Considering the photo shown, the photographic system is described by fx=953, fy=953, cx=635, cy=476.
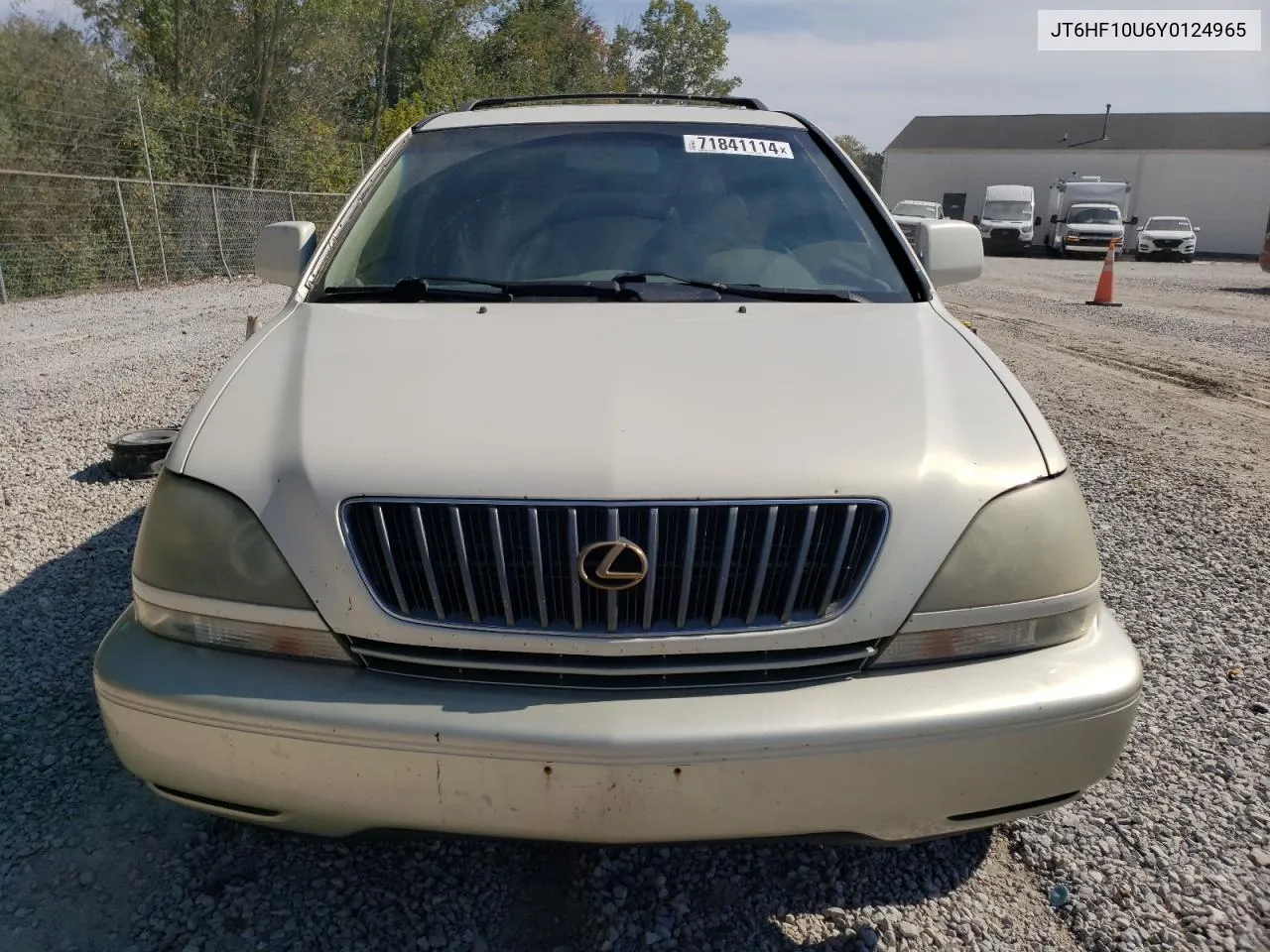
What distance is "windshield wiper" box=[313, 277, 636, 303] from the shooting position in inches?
104

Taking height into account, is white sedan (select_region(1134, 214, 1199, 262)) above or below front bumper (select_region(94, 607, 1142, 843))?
below

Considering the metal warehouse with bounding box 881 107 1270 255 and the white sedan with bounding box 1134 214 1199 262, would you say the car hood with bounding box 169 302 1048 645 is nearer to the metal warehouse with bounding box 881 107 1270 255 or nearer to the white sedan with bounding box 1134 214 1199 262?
the white sedan with bounding box 1134 214 1199 262

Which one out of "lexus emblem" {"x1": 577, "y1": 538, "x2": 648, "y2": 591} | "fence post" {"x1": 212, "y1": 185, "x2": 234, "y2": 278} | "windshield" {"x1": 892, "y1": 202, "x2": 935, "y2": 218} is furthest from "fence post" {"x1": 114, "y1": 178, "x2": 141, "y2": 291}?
"windshield" {"x1": 892, "y1": 202, "x2": 935, "y2": 218}

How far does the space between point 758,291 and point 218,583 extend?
63.4 inches

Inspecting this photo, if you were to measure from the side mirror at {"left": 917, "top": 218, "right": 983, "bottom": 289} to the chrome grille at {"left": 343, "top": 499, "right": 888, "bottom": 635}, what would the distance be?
1.57m

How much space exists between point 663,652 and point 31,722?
6.90 feet

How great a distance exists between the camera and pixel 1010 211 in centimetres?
3703

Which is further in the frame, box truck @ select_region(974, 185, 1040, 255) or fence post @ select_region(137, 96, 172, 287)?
box truck @ select_region(974, 185, 1040, 255)

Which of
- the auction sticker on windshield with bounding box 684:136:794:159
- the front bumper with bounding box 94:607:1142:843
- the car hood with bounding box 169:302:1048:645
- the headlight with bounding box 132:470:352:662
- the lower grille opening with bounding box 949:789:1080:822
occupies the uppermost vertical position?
the auction sticker on windshield with bounding box 684:136:794:159

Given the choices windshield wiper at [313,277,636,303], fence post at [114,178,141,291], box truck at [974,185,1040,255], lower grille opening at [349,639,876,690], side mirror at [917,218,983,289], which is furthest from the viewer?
box truck at [974,185,1040,255]

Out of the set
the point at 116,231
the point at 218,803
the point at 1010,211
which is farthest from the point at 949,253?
the point at 1010,211

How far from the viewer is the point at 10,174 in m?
13.2

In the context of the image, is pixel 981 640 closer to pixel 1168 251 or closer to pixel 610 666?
pixel 610 666

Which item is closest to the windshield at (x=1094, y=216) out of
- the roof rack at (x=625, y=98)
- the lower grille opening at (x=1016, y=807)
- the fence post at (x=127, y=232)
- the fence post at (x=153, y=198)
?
the fence post at (x=153, y=198)
